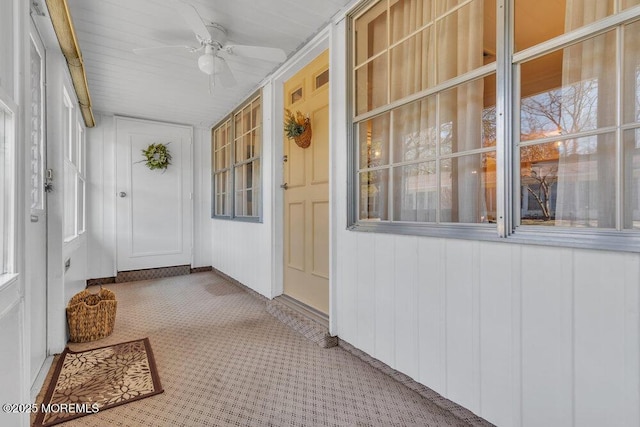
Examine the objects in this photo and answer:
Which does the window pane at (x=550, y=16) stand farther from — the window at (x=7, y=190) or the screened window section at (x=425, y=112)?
the window at (x=7, y=190)

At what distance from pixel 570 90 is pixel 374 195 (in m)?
1.12

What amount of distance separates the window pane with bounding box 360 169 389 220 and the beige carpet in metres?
0.99

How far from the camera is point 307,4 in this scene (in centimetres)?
215

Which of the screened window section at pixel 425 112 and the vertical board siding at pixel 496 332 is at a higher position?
the screened window section at pixel 425 112

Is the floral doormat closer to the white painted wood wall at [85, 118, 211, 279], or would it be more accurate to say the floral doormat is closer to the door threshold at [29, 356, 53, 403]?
the door threshold at [29, 356, 53, 403]

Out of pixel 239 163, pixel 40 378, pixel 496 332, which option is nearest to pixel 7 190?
pixel 40 378

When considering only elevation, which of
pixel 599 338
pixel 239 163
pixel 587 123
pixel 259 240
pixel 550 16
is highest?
pixel 550 16

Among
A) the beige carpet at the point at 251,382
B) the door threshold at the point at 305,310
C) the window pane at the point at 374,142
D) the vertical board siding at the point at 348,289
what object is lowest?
the beige carpet at the point at 251,382

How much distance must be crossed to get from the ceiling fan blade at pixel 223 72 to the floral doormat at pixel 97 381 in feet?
7.03

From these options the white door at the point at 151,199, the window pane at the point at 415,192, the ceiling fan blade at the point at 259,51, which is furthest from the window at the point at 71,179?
the window pane at the point at 415,192

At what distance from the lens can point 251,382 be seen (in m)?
1.90

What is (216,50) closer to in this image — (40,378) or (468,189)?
(468,189)

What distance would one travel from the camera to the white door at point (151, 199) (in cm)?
452

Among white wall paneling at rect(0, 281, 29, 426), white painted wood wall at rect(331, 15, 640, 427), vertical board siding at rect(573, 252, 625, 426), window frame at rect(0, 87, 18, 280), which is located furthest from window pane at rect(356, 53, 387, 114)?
white wall paneling at rect(0, 281, 29, 426)
